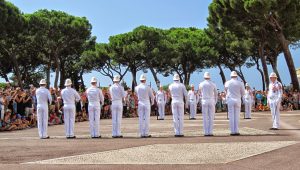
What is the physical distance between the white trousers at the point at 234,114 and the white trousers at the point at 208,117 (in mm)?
608

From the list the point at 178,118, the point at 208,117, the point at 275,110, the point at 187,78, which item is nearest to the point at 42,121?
the point at 178,118

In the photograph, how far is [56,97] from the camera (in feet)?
87.9

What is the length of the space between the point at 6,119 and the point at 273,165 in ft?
53.5

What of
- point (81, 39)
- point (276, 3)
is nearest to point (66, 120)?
point (276, 3)

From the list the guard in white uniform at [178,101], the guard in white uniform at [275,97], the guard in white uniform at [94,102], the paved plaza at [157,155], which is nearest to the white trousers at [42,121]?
the guard in white uniform at [94,102]

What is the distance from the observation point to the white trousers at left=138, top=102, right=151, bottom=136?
54.6ft

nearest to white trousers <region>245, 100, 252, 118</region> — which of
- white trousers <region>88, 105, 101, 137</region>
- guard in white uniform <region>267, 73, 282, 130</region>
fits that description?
guard in white uniform <region>267, 73, 282, 130</region>

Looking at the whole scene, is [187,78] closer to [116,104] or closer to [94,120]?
[116,104]

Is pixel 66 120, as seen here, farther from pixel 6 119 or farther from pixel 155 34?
pixel 155 34

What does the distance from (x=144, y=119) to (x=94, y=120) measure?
5.91 feet

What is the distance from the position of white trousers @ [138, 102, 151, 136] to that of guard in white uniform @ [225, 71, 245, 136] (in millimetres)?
2856

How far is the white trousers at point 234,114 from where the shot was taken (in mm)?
16362

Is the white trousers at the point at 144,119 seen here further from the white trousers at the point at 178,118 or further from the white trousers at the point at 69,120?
the white trousers at the point at 69,120

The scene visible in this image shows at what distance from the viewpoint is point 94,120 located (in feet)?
56.3
